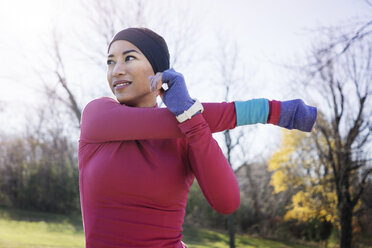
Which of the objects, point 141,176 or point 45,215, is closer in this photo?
point 141,176

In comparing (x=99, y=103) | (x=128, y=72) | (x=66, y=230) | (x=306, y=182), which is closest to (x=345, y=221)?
(x=306, y=182)

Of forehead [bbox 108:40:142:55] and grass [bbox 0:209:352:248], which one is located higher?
forehead [bbox 108:40:142:55]

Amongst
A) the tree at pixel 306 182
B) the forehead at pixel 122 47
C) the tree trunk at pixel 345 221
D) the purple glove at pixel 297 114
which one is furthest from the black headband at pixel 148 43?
the tree at pixel 306 182

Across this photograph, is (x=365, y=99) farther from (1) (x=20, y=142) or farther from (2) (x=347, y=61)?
(1) (x=20, y=142)

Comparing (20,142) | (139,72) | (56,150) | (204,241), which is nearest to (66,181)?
(56,150)

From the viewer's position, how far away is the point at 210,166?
119 cm

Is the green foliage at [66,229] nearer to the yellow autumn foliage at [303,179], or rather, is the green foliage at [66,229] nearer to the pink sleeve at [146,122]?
the yellow autumn foliage at [303,179]

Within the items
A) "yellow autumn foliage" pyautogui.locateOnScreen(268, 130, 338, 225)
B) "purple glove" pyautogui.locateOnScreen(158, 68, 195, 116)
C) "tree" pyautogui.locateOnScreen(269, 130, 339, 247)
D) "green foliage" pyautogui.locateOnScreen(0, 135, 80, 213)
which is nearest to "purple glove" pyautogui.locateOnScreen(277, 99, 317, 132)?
"purple glove" pyautogui.locateOnScreen(158, 68, 195, 116)

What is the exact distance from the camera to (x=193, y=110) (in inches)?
45.6

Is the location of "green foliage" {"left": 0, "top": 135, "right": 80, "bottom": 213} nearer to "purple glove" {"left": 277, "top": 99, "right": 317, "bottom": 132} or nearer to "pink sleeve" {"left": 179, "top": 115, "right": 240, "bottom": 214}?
"pink sleeve" {"left": 179, "top": 115, "right": 240, "bottom": 214}

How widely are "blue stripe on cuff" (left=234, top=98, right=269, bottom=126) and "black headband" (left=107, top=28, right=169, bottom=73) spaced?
0.50m

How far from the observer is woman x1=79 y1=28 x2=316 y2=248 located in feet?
3.92

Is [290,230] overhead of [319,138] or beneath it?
beneath

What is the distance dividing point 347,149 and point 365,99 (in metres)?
1.83
